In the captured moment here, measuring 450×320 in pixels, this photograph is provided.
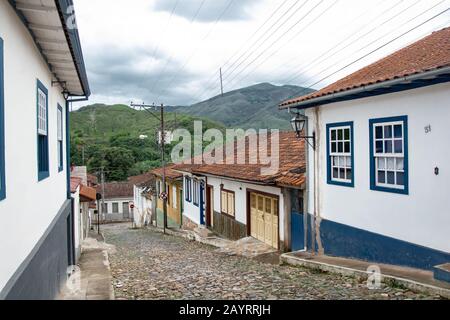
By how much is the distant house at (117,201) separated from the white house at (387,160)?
Result: 1827 inches

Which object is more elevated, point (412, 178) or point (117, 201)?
point (412, 178)

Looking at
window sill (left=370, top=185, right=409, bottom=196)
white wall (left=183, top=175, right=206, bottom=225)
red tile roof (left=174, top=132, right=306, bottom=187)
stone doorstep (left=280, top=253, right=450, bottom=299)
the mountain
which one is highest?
the mountain

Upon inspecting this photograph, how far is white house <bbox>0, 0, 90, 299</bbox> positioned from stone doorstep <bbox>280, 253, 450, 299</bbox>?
210 inches

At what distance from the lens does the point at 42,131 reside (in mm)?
6457

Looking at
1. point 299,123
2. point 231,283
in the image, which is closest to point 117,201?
point 299,123

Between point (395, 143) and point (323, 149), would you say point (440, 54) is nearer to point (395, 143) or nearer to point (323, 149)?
point (395, 143)

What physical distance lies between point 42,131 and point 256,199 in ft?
29.2

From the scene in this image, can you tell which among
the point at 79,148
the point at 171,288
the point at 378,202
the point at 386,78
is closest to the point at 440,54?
the point at 386,78

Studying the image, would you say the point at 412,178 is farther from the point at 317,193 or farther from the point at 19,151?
the point at 19,151

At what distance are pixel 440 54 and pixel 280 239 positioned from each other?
21.8 feet

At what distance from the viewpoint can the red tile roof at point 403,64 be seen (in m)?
Result: 7.76

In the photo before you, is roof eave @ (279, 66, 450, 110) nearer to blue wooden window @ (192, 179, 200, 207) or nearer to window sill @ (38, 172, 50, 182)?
window sill @ (38, 172, 50, 182)

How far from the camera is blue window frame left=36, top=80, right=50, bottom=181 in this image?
6233 mm

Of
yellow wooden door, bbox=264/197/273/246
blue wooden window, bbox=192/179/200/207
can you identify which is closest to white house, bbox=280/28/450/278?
yellow wooden door, bbox=264/197/273/246
